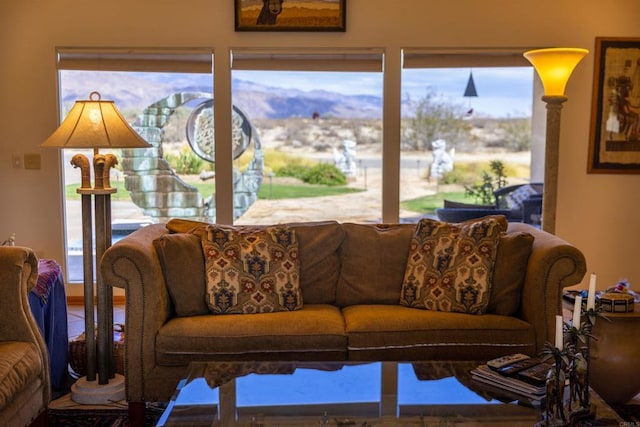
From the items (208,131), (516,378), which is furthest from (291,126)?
(516,378)

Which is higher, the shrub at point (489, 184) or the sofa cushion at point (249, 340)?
the shrub at point (489, 184)

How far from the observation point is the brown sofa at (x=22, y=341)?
2.61 metres

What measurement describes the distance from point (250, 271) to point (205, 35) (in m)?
2.45

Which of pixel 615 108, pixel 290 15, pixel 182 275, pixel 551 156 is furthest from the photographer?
pixel 615 108

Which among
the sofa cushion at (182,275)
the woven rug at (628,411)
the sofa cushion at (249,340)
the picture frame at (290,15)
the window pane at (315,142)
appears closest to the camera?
the sofa cushion at (249,340)

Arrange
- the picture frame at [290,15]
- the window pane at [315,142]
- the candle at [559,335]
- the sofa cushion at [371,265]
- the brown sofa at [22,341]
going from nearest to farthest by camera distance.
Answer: the candle at [559,335]
the brown sofa at [22,341]
the sofa cushion at [371,265]
the picture frame at [290,15]
the window pane at [315,142]

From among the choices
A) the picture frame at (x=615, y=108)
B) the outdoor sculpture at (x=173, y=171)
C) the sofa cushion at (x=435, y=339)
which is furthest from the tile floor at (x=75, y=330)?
the picture frame at (x=615, y=108)

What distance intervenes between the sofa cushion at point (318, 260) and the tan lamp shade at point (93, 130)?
61 centimetres

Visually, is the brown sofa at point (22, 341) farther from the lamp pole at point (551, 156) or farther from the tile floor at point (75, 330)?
the lamp pole at point (551, 156)

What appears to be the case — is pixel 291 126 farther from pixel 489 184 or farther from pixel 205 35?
pixel 489 184

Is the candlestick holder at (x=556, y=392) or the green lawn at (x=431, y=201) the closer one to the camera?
the candlestick holder at (x=556, y=392)

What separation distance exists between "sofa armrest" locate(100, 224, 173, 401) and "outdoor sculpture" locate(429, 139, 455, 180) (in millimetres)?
2920

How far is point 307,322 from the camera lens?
3168 mm

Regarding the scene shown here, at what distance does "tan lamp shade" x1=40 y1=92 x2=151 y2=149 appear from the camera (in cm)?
320
